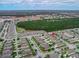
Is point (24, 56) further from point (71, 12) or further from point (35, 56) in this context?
point (71, 12)

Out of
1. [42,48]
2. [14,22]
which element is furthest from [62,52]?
[14,22]

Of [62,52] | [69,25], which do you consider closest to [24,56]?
[62,52]

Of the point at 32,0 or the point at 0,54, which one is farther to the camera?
the point at 32,0

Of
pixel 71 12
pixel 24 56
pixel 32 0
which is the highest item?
pixel 32 0

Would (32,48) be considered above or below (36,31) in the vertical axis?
below

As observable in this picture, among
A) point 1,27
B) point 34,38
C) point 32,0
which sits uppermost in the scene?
point 32,0

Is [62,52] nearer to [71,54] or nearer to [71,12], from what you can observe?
[71,54]
